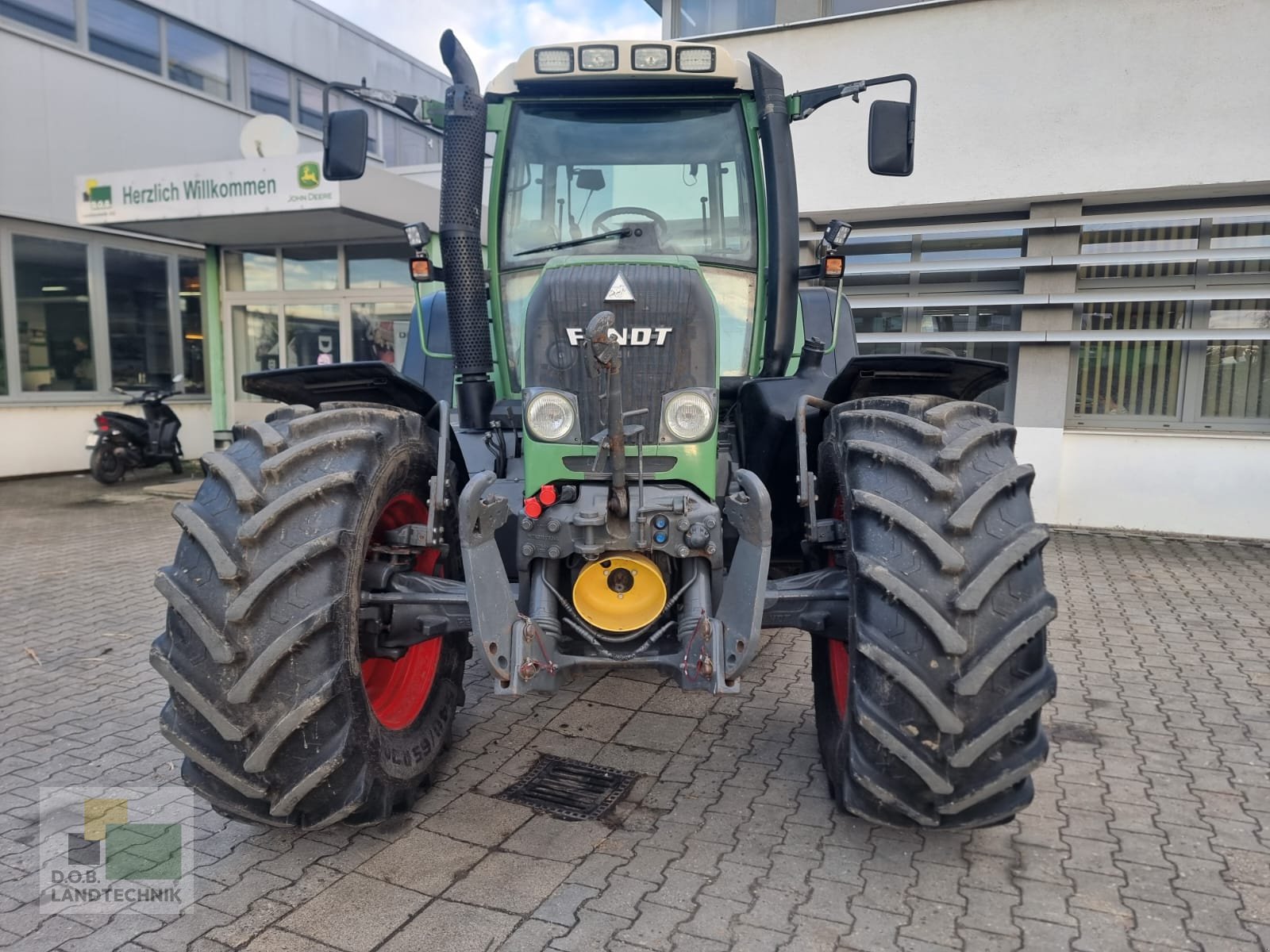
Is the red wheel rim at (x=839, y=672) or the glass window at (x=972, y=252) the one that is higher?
the glass window at (x=972, y=252)

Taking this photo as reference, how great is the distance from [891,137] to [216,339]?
1118 cm

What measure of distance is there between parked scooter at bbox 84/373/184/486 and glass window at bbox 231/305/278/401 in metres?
1.11

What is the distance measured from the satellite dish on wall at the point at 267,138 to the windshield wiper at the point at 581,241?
7.93 m

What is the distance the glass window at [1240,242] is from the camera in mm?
7375

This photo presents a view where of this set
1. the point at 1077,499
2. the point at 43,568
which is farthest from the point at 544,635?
the point at 1077,499

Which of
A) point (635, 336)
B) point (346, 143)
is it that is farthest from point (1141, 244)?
point (346, 143)

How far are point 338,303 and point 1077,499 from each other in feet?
30.4

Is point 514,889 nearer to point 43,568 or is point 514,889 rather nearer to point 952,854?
point 952,854

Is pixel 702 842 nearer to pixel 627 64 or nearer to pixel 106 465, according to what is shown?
pixel 627 64

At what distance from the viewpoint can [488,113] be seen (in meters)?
3.68

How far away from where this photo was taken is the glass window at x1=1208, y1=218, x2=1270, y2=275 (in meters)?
7.38

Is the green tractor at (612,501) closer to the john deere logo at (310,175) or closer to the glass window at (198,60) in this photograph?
the john deere logo at (310,175)

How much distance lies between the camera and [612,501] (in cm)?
261

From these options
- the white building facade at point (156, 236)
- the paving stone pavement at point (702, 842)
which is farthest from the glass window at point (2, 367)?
the paving stone pavement at point (702, 842)
